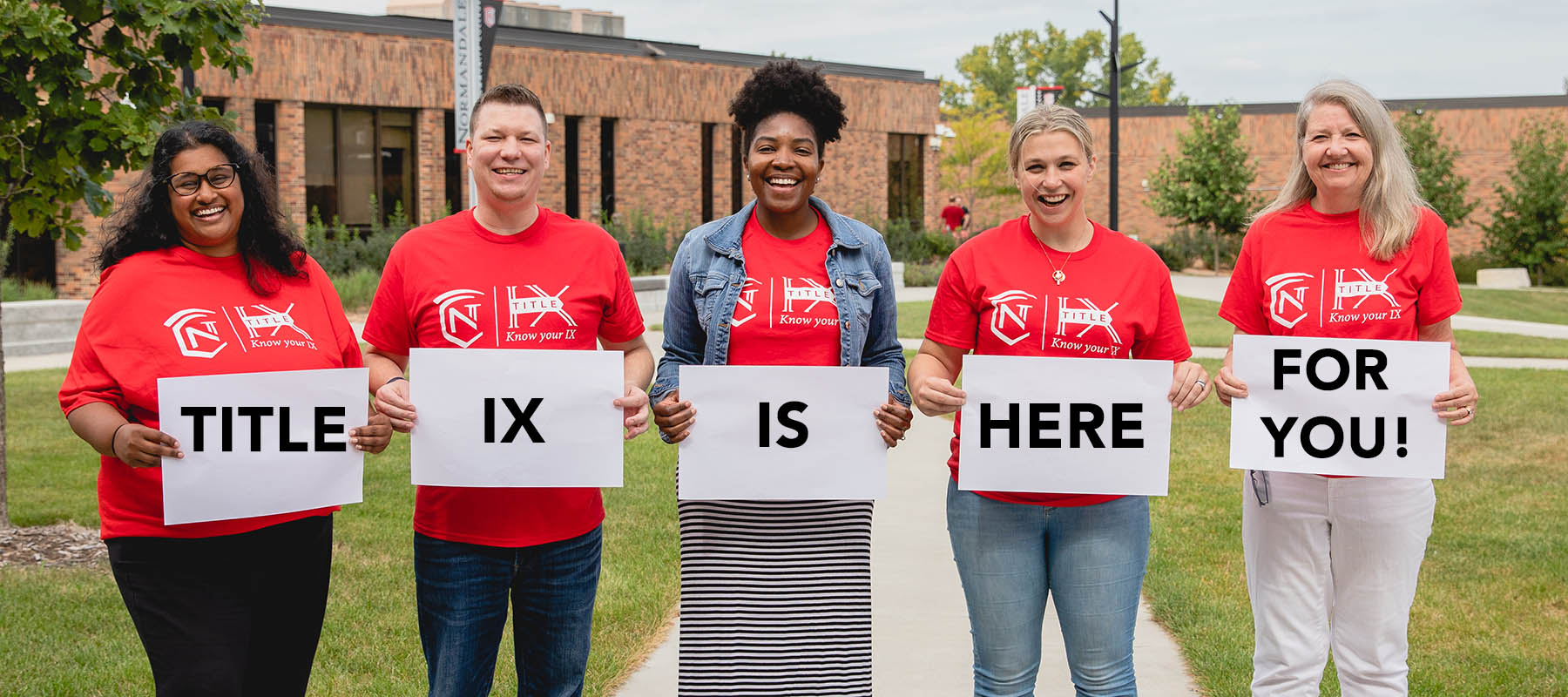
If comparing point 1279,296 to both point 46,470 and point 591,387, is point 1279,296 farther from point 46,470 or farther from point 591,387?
point 46,470

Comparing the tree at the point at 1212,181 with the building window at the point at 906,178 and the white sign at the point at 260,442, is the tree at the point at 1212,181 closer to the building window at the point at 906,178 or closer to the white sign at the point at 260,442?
the building window at the point at 906,178

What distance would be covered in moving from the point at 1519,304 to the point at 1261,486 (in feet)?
84.3

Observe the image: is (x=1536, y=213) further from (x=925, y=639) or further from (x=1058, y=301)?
(x=1058, y=301)

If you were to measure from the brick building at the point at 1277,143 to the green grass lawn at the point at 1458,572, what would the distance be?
103 feet

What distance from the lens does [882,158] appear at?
122 feet

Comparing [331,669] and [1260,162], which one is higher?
[1260,162]

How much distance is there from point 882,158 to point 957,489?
1341 inches

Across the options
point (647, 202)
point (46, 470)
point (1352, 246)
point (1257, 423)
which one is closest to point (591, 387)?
point (1257, 423)

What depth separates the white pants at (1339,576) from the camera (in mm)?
3701

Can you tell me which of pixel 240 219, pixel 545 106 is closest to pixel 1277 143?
pixel 545 106

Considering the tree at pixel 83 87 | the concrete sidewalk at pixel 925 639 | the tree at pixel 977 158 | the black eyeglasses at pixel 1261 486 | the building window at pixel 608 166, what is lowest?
the concrete sidewalk at pixel 925 639

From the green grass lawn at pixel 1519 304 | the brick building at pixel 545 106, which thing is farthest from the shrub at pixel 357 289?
the green grass lawn at pixel 1519 304

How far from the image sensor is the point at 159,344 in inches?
126

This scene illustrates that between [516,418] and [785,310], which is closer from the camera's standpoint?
[516,418]
